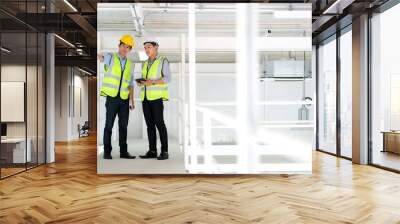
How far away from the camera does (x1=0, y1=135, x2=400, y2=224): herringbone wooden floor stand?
11.8 feet

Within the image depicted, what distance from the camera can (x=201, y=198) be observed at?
4371 mm

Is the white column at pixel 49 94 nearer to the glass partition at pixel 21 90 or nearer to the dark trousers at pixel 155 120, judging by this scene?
the glass partition at pixel 21 90

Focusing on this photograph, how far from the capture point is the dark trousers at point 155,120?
5.84 m

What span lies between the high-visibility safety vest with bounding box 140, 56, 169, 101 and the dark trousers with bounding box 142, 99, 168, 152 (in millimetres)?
76

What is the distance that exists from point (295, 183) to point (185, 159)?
1.53 m

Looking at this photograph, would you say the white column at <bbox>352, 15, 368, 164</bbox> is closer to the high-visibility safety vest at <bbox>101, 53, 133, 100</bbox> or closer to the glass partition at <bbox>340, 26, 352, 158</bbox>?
the glass partition at <bbox>340, 26, 352, 158</bbox>

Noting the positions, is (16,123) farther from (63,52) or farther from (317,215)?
(63,52)

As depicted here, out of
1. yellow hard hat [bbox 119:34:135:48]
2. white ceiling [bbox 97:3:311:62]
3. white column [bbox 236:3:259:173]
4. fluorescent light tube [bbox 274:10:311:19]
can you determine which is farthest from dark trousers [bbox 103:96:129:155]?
fluorescent light tube [bbox 274:10:311:19]

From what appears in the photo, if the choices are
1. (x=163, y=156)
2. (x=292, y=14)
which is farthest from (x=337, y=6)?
(x=163, y=156)

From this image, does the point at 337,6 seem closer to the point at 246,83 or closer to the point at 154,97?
the point at 246,83

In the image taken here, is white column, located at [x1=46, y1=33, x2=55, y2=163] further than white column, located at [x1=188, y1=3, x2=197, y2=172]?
Yes

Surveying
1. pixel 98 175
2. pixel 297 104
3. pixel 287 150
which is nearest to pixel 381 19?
pixel 297 104

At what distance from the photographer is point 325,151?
952cm

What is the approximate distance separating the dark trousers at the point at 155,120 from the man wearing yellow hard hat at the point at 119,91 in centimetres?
22
